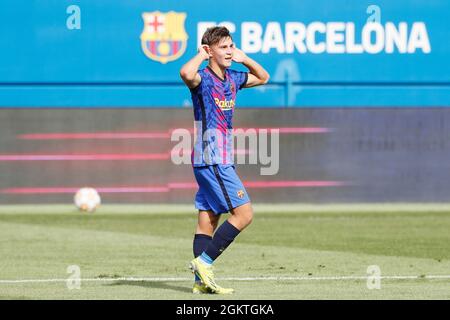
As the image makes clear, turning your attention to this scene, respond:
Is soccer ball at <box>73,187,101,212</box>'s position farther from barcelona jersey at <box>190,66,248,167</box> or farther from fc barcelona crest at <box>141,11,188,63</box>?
barcelona jersey at <box>190,66,248,167</box>

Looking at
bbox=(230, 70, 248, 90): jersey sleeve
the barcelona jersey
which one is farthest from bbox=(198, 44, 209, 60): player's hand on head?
bbox=(230, 70, 248, 90): jersey sleeve

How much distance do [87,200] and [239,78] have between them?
39.7 feet

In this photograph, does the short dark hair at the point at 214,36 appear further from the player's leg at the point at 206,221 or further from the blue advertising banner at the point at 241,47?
the blue advertising banner at the point at 241,47

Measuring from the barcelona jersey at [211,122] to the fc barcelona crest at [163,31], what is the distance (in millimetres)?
15339

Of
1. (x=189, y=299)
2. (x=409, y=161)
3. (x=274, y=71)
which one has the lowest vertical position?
(x=189, y=299)

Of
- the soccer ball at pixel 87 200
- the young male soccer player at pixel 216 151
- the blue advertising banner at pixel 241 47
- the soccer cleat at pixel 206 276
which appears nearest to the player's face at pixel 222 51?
the young male soccer player at pixel 216 151

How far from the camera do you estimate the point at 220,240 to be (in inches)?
381

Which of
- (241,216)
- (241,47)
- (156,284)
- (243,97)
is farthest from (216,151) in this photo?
(241,47)

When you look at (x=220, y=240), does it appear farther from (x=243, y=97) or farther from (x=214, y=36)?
(x=243, y=97)

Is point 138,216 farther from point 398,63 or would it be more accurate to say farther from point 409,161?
point 398,63

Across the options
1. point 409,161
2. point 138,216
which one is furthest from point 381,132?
point 138,216

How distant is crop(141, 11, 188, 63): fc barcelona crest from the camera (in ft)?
81.8
